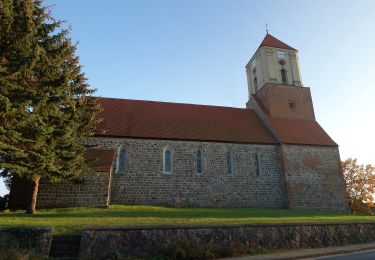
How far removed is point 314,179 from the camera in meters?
22.4

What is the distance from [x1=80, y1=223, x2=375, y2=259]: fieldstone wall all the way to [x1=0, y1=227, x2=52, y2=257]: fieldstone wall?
1.12m

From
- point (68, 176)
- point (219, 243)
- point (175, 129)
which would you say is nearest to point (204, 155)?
point (175, 129)

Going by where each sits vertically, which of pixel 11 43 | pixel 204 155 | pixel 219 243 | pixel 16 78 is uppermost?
pixel 11 43

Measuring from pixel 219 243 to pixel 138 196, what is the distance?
9479 mm

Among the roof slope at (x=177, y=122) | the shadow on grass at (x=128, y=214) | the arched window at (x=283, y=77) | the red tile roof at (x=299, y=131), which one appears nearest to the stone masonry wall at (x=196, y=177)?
the roof slope at (x=177, y=122)

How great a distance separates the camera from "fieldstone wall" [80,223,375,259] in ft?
31.3

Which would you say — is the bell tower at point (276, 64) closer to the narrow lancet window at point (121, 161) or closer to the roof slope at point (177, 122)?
the roof slope at point (177, 122)

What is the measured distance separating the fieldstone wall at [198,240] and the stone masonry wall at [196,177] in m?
8.32

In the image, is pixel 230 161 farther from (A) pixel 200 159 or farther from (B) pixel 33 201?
(B) pixel 33 201

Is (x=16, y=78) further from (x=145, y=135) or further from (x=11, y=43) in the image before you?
(x=145, y=135)

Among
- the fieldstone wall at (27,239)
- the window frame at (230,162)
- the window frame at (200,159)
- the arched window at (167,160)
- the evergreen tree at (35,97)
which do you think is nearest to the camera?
the fieldstone wall at (27,239)

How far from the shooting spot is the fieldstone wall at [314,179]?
21.6 metres

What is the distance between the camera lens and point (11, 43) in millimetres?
13172

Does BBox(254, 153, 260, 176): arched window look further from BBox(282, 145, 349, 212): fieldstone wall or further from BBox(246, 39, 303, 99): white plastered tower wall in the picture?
BBox(246, 39, 303, 99): white plastered tower wall
